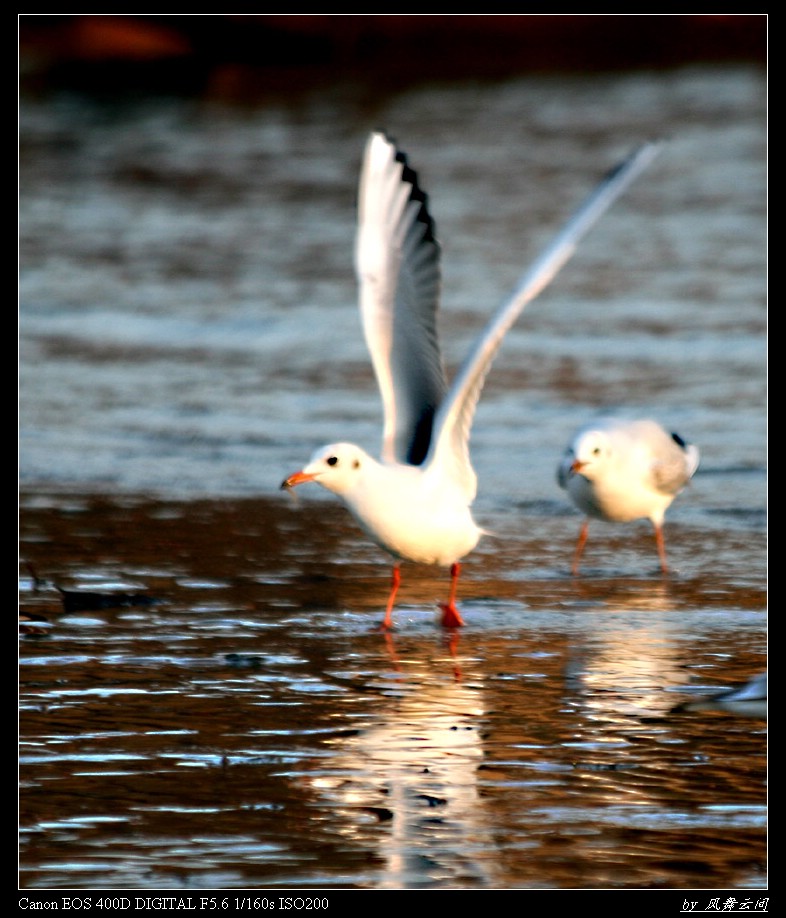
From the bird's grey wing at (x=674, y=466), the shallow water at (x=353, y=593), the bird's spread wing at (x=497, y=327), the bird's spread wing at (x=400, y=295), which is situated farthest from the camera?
the bird's grey wing at (x=674, y=466)

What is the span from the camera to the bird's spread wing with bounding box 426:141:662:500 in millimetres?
7109

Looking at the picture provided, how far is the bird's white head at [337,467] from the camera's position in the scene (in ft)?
24.0

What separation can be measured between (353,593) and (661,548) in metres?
1.59

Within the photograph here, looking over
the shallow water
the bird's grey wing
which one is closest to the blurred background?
the shallow water

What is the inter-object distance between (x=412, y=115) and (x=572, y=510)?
75.8ft

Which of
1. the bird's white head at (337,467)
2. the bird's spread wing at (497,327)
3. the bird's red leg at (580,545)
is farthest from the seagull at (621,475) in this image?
the bird's white head at (337,467)

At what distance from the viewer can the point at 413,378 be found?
314 inches

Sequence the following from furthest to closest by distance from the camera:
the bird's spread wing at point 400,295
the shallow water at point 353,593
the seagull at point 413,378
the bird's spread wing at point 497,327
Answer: the bird's spread wing at point 400,295 → the seagull at point 413,378 → the bird's spread wing at point 497,327 → the shallow water at point 353,593

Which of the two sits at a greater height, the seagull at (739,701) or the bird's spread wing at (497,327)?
the bird's spread wing at (497,327)

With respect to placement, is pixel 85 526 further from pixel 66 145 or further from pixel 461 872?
pixel 66 145

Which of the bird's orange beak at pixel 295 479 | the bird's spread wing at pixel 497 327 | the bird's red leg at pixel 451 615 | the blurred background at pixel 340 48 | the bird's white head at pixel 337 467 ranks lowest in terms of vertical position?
the bird's red leg at pixel 451 615

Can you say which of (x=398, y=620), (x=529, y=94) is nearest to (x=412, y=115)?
(x=529, y=94)

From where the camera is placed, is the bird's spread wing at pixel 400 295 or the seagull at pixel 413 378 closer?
the seagull at pixel 413 378

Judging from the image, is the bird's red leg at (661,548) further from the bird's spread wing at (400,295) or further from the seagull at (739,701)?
the seagull at (739,701)
